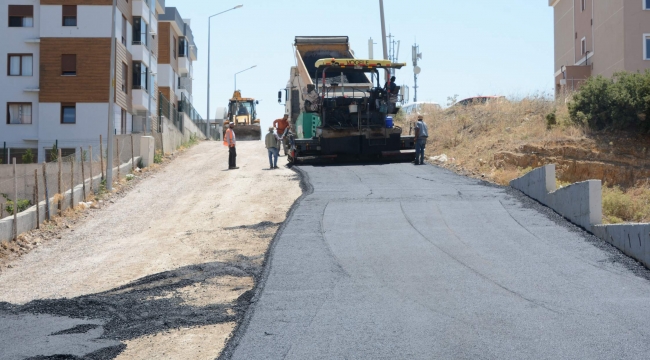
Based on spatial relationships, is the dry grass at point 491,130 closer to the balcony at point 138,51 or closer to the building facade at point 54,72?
the building facade at point 54,72

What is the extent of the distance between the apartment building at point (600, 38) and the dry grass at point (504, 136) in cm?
454

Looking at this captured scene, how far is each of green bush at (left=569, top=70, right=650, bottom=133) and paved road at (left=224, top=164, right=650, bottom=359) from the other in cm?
973

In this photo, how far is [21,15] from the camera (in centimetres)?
4119

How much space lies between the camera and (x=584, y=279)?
11422 mm

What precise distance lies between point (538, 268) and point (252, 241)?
5572mm

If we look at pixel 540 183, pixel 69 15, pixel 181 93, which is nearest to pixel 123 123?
pixel 69 15

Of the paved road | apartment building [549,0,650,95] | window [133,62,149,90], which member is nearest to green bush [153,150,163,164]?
window [133,62,149,90]

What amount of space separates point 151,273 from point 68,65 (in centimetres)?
2994

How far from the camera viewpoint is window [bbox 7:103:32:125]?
135ft

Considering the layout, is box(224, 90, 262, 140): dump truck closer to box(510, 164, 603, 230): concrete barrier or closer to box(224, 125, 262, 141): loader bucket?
box(224, 125, 262, 141): loader bucket

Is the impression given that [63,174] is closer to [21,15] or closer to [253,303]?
[253,303]

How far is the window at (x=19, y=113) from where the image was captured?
41.2 m

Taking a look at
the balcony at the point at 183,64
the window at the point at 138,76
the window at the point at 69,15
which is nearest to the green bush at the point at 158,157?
the window at the point at 69,15

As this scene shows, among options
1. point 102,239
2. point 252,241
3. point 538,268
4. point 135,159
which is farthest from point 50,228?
point 538,268
